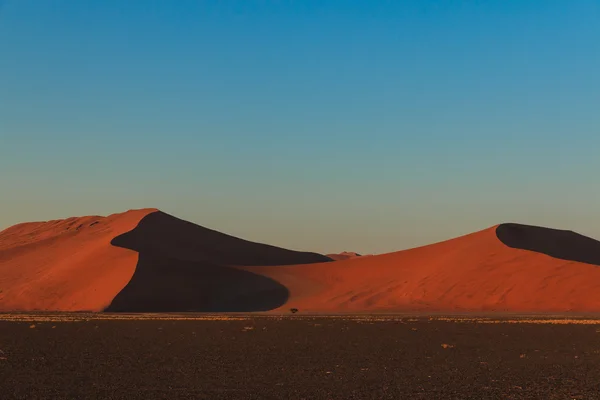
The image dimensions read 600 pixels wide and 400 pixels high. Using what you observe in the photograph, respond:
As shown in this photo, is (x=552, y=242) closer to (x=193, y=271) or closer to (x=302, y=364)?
(x=193, y=271)

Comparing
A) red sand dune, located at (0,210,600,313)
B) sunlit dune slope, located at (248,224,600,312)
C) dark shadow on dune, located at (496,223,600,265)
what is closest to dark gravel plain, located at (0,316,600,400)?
sunlit dune slope, located at (248,224,600,312)

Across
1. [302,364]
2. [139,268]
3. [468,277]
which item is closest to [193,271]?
[139,268]

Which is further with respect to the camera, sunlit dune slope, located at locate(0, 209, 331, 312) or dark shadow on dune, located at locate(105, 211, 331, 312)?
sunlit dune slope, located at locate(0, 209, 331, 312)

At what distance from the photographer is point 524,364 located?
87.1 ft

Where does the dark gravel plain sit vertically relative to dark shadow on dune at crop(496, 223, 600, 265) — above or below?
below

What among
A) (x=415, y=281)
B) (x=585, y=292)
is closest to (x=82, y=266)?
(x=415, y=281)

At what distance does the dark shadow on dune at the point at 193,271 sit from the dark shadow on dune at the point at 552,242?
97.1 ft

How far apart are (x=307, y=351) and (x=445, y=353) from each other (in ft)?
17.7

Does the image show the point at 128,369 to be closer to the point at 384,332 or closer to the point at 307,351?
the point at 307,351

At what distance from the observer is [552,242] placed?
327ft

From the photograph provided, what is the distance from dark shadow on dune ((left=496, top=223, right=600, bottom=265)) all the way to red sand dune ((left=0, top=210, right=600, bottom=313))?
0.16m

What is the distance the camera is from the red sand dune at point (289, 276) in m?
81.7

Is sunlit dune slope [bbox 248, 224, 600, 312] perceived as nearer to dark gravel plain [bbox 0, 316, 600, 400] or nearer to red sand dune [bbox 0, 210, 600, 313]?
red sand dune [bbox 0, 210, 600, 313]

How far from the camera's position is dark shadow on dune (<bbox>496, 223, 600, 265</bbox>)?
9669 cm
